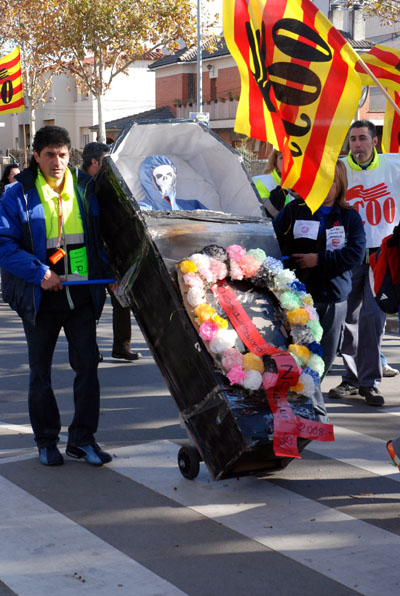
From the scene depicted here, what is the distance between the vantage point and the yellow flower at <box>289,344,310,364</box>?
5102 mm

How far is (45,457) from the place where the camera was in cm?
570

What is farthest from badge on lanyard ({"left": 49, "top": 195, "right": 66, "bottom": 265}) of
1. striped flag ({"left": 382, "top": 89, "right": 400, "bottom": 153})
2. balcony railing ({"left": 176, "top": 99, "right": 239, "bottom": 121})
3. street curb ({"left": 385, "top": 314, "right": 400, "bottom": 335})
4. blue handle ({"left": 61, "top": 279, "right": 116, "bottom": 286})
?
balcony railing ({"left": 176, "top": 99, "right": 239, "bottom": 121})

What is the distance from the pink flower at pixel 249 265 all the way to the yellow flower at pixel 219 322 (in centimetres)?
42

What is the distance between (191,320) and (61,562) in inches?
59.8

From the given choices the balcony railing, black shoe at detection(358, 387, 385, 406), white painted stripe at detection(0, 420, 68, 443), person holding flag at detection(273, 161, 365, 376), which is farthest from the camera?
the balcony railing

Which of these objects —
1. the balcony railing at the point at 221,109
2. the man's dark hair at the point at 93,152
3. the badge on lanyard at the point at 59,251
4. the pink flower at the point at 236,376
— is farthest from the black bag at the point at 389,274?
the balcony railing at the point at 221,109

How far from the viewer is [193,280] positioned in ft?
16.7

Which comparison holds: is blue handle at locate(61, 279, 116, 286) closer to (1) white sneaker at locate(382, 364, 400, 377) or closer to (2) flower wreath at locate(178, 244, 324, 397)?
(2) flower wreath at locate(178, 244, 324, 397)

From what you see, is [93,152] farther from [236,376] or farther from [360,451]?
[236,376]

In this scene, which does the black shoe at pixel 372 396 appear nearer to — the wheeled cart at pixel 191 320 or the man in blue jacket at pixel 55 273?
the wheeled cart at pixel 191 320

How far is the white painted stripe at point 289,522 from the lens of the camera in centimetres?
414

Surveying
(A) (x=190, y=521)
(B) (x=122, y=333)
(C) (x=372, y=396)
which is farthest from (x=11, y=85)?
(A) (x=190, y=521)

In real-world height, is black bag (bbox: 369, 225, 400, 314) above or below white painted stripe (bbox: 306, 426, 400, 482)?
above

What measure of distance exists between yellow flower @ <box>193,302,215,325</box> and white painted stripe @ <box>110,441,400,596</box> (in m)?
1.02
